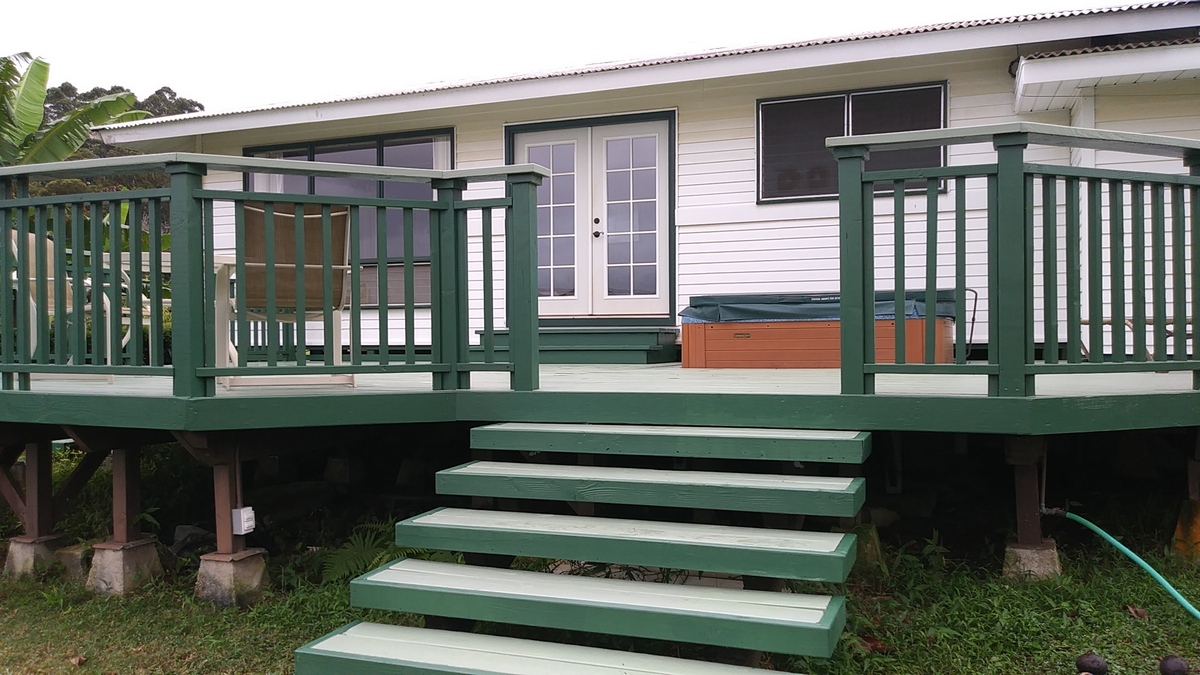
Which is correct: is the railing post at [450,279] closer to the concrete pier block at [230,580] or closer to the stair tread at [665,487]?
the stair tread at [665,487]

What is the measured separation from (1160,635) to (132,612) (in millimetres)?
3996

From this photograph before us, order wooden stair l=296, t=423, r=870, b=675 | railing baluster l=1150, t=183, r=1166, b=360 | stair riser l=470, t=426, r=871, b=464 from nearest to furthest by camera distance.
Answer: wooden stair l=296, t=423, r=870, b=675
stair riser l=470, t=426, r=871, b=464
railing baluster l=1150, t=183, r=1166, b=360

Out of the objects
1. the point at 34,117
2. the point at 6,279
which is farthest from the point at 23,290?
the point at 34,117

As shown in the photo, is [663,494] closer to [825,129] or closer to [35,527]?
[35,527]

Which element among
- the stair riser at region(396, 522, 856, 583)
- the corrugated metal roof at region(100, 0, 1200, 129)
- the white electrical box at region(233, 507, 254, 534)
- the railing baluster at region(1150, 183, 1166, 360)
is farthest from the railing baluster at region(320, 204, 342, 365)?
the corrugated metal roof at region(100, 0, 1200, 129)

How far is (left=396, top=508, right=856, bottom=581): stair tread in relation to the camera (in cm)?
261

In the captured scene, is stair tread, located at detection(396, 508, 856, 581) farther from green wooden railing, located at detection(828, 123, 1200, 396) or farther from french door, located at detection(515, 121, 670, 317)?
french door, located at detection(515, 121, 670, 317)

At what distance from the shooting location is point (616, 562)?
2842 millimetres

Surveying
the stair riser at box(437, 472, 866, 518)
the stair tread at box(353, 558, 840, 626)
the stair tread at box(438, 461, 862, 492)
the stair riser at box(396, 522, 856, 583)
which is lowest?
the stair tread at box(353, 558, 840, 626)

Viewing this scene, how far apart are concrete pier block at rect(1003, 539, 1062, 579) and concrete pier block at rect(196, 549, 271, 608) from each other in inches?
124

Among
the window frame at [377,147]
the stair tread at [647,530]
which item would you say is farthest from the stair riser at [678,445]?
the window frame at [377,147]

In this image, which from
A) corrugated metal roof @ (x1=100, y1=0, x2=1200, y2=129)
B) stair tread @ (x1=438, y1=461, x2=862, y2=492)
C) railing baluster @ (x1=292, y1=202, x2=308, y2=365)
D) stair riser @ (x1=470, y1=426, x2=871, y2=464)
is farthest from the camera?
corrugated metal roof @ (x1=100, y1=0, x2=1200, y2=129)

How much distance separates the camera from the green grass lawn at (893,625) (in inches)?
113

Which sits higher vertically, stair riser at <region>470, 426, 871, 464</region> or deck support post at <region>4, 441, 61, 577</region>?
stair riser at <region>470, 426, 871, 464</region>
